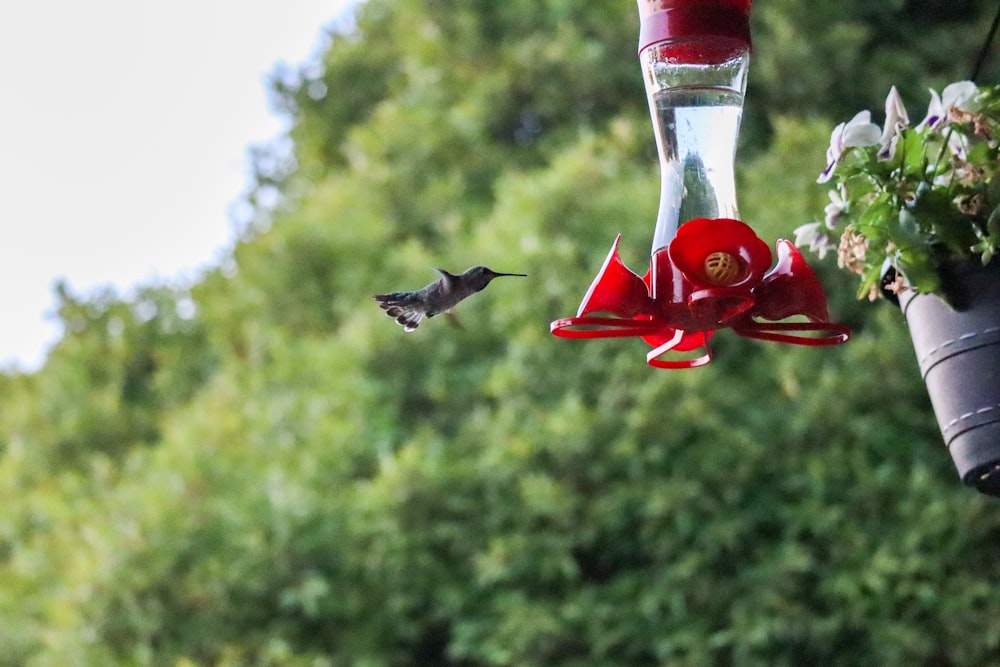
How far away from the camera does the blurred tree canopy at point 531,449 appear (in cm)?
374

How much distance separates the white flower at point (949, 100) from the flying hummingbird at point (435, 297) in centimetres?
74

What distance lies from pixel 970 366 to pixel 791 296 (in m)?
0.27

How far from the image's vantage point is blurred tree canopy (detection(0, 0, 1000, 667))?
3.74 meters

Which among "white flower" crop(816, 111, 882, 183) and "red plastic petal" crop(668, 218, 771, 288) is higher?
"white flower" crop(816, 111, 882, 183)

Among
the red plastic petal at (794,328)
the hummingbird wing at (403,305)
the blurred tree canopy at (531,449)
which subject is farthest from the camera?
the blurred tree canopy at (531,449)

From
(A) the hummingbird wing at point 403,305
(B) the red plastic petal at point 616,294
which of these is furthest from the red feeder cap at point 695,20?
(A) the hummingbird wing at point 403,305

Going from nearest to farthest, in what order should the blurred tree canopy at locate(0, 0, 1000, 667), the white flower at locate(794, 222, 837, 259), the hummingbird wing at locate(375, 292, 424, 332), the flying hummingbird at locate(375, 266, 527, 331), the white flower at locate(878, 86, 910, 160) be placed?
1. the white flower at locate(878, 86, 910, 160)
2. the white flower at locate(794, 222, 837, 259)
3. the flying hummingbird at locate(375, 266, 527, 331)
4. the hummingbird wing at locate(375, 292, 424, 332)
5. the blurred tree canopy at locate(0, 0, 1000, 667)

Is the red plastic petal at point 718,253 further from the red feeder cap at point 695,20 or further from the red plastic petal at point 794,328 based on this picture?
the red feeder cap at point 695,20

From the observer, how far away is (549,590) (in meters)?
4.05

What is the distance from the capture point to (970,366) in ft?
5.29

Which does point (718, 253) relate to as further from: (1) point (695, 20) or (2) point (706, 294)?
(1) point (695, 20)

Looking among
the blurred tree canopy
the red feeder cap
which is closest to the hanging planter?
the red feeder cap

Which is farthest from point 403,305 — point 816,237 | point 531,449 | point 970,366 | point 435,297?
point 531,449

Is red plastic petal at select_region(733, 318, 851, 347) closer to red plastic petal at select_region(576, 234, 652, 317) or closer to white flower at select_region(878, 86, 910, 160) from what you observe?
red plastic petal at select_region(576, 234, 652, 317)
